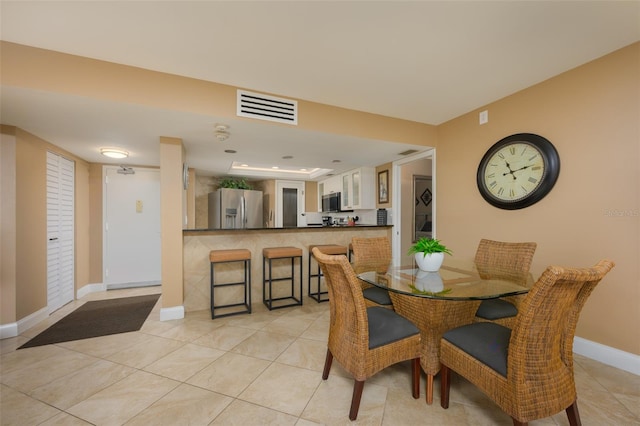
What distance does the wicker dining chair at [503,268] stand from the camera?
192cm

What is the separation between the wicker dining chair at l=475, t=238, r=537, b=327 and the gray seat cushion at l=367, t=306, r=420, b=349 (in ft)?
2.33

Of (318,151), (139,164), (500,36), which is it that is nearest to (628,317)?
(500,36)

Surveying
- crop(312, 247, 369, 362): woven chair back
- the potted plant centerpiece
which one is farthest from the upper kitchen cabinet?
crop(312, 247, 369, 362): woven chair back

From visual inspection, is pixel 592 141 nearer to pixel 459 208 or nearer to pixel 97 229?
pixel 459 208

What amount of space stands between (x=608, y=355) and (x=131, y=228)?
6.02m

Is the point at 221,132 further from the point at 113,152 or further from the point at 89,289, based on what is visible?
the point at 89,289

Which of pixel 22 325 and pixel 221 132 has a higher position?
pixel 221 132

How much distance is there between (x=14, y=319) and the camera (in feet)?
8.45

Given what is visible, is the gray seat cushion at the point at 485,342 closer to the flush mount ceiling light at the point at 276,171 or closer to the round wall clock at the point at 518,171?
the round wall clock at the point at 518,171

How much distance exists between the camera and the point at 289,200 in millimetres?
6473

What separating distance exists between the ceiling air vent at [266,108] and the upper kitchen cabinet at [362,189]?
2398 millimetres

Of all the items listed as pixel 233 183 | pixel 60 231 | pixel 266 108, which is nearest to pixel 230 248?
pixel 266 108

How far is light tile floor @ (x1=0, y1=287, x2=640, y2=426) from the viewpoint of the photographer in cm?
152

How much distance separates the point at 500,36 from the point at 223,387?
3.15m
